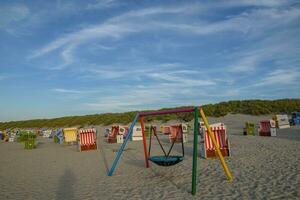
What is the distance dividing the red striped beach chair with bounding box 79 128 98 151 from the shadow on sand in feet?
21.1

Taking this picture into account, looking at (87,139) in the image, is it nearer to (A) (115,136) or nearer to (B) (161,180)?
(A) (115,136)

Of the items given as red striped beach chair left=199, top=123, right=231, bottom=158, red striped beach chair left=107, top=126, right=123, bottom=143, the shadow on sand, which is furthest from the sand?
red striped beach chair left=107, top=126, right=123, bottom=143

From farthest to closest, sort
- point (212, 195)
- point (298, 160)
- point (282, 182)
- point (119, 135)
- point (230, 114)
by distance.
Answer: point (230, 114) < point (119, 135) < point (298, 160) < point (282, 182) < point (212, 195)

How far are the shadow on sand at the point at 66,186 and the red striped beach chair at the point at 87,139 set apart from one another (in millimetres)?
6432

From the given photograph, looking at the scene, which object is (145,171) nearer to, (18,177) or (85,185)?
(85,185)

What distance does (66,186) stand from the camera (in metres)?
7.68

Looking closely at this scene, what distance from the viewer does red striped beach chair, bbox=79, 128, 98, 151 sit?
53.6ft

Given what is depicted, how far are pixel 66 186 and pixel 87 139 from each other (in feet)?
29.5

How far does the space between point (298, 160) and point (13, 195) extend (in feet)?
26.1

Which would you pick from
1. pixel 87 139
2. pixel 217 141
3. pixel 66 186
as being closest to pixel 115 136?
pixel 87 139

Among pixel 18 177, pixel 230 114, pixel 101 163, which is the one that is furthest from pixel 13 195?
pixel 230 114

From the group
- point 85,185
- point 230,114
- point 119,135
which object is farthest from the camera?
point 230,114

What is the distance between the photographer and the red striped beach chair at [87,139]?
16328 mm

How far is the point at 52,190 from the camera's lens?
7.27 metres
